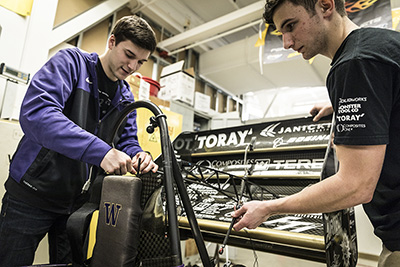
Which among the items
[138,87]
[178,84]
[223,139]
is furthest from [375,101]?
[178,84]

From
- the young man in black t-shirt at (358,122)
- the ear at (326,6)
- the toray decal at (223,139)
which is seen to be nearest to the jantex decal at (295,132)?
the toray decal at (223,139)

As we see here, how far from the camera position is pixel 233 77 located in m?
4.88

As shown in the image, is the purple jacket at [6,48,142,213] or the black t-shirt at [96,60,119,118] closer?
the purple jacket at [6,48,142,213]

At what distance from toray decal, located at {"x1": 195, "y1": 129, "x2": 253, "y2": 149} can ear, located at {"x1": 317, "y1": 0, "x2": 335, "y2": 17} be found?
3.95ft

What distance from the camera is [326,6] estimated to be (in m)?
0.87

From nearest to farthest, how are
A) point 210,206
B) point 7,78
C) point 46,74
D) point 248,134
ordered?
point 46,74 < point 210,206 < point 248,134 < point 7,78

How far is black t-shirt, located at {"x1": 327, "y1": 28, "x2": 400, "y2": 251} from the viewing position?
682mm

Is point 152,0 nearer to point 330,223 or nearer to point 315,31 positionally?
point 315,31

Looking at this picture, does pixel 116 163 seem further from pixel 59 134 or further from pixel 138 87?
pixel 138 87

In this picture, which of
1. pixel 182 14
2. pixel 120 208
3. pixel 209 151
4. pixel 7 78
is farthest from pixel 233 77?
pixel 120 208

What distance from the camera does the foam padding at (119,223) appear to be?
769mm

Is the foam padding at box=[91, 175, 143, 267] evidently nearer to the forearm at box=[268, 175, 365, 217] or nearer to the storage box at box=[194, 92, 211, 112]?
the forearm at box=[268, 175, 365, 217]

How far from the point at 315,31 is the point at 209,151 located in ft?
4.53

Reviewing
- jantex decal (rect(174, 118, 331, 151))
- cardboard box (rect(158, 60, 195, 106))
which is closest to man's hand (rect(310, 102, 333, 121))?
jantex decal (rect(174, 118, 331, 151))
